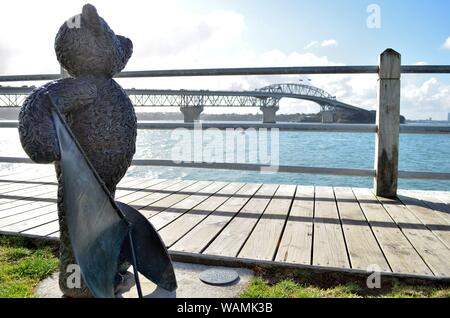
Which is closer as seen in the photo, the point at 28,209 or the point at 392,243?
the point at 392,243

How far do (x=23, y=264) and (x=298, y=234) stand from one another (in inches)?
67.3

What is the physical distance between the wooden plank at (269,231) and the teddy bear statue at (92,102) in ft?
2.61

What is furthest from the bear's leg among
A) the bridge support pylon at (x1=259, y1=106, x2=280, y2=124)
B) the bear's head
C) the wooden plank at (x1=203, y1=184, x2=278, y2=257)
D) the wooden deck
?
the bridge support pylon at (x1=259, y1=106, x2=280, y2=124)

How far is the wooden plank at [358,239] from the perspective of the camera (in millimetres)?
2020

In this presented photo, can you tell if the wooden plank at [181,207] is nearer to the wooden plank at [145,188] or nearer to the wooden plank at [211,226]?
the wooden plank at [211,226]

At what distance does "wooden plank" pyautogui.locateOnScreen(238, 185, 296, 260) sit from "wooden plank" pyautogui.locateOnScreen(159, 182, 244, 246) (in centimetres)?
46

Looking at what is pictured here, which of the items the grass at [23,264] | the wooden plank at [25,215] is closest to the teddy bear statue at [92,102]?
the grass at [23,264]

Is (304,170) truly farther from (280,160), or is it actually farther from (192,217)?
(280,160)

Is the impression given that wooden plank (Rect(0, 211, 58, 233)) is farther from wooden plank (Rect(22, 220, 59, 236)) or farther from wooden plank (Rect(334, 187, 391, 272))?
wooden plank (Rect(334, 187, 391, 272))

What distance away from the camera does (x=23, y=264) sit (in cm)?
208

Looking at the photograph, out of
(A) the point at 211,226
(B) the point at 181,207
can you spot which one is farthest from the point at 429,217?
(B) the point at 181,207

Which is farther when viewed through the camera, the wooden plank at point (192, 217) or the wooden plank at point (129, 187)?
the wooden plank at point (129, 187)
